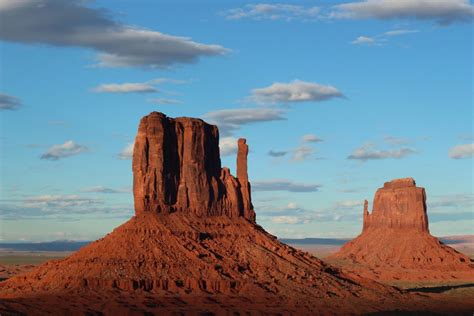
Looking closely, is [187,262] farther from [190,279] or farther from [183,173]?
A: [183,173]

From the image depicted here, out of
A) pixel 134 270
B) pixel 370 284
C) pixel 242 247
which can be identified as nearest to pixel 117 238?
pixel 134 270

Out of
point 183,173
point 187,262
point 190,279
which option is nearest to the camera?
point 190,279

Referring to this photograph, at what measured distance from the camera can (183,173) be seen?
124 metres

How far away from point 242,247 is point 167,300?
58.3ft

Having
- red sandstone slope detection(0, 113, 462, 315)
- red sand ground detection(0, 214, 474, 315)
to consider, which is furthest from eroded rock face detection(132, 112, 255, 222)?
red sand ground detection(0, 214, 474, 315)

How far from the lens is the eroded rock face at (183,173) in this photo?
395 ft

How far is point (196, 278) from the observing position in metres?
108

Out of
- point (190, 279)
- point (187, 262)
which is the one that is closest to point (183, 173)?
point (187, 262)

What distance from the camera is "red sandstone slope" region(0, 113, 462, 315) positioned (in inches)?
4075

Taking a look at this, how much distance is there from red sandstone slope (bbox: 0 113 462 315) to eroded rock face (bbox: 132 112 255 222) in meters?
0.13

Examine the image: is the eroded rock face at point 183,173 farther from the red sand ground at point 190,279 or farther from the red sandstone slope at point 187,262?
the red sand ground at point 190,279

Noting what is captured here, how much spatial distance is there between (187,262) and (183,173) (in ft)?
53.0

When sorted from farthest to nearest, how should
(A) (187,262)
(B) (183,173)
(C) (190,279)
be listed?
(B) (183,173), (A) (187,262), (C) (190,279)

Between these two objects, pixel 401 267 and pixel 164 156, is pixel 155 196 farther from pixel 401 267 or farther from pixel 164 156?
pixel 401 267
